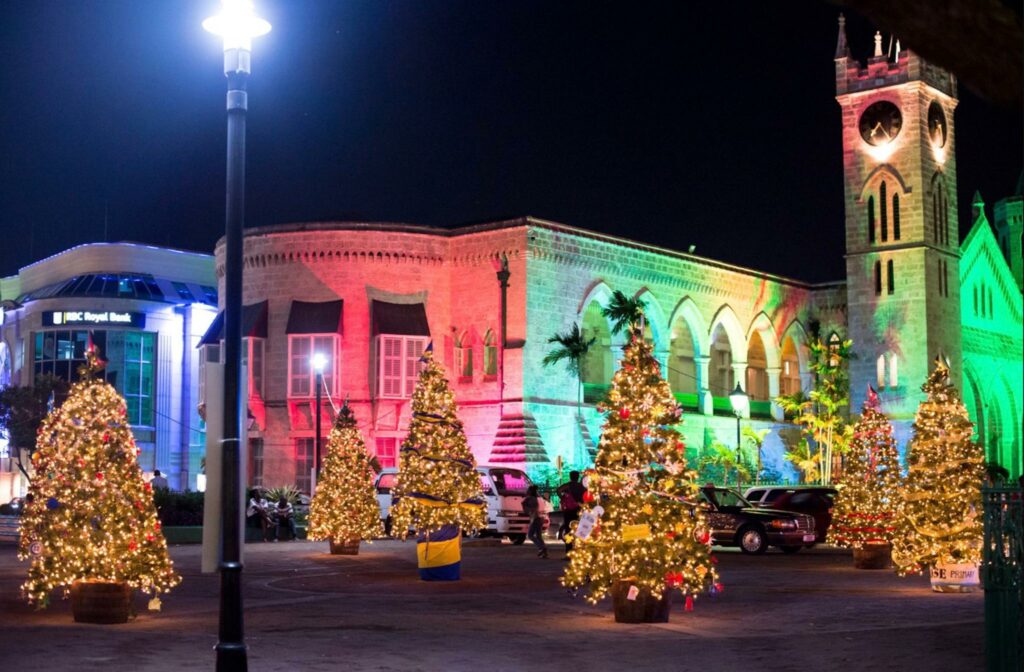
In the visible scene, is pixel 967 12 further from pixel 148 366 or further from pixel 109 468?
pixel 148 366

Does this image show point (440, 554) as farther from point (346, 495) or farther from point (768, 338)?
point (768, 338)

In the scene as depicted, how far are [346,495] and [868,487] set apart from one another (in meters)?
10.3

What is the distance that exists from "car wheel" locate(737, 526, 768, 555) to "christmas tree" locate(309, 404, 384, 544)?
27.4 feet

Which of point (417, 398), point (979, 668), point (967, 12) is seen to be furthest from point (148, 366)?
point (967, 12)

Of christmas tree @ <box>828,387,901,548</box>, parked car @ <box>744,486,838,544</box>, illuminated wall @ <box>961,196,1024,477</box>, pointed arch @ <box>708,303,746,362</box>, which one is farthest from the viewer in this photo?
illuminated wall @ <box>961,196,1024,477</box>

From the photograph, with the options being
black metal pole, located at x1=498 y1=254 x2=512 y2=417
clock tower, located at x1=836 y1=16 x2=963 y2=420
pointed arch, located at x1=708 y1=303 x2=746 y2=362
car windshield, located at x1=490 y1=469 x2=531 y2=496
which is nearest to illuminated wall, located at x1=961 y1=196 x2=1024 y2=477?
clock tower, located at x1=836 y1=16 x2=963 y2=420

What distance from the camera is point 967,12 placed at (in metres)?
5.32

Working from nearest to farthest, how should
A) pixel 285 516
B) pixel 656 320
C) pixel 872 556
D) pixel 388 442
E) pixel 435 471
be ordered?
pixel 435 471 → pixel 872 556 → pixel 285 516 → pixel 388 442 → pixel 656 320

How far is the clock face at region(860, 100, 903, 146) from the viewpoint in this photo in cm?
5591

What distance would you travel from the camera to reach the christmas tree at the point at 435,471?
21750 mm

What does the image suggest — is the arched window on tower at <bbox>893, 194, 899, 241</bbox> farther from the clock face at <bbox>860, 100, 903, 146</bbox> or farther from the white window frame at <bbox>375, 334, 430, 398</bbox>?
the white window frame at <bbox>375, 334, 430, 398</bbox>

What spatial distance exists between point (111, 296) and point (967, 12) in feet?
213

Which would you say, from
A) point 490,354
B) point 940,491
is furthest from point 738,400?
point 940,491

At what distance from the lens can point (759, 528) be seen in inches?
1246
